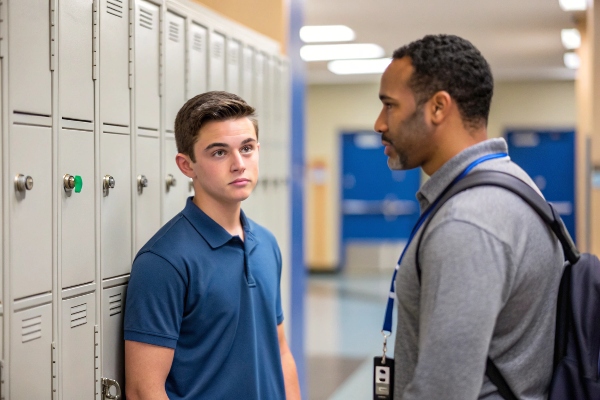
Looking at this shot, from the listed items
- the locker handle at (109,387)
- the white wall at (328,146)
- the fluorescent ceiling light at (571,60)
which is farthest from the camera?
the white wall at (328,146)

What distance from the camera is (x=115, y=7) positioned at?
2.20m

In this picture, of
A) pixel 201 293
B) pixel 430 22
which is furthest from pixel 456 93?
pixel 430 22

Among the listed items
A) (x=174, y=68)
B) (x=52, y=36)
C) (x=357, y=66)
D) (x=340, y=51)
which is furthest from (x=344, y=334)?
(x=52, y=36)

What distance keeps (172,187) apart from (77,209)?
61cm

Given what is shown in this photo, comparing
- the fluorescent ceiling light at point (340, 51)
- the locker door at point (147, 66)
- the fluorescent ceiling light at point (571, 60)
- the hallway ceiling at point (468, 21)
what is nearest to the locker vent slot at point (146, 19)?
the locker door at point (147, 66)

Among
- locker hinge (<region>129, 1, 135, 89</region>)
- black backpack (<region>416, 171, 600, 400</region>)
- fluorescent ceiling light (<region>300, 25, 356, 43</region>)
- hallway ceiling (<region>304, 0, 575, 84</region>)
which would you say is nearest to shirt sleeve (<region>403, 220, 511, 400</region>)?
black backpack (<region>416, 171, 600, 400</region>)

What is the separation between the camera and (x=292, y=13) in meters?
4.39

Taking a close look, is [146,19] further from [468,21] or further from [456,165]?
[468,21]

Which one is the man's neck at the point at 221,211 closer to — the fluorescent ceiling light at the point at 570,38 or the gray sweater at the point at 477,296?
the gray sweater at the point at 477,296

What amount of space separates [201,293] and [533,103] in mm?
10485

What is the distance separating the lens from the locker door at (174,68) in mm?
2543

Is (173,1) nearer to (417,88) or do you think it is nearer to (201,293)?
(201,293)

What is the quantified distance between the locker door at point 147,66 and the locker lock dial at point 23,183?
61cm

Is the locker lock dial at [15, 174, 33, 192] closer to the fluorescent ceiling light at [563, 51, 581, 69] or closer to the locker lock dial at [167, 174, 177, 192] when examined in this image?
the locker lock dial at [167, 174, 177, 192]
